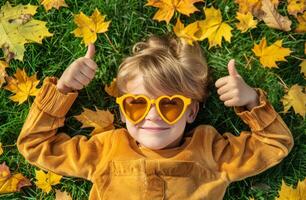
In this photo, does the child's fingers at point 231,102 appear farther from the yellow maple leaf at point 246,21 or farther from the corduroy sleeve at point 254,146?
the yellow maple leaf at point 246,21

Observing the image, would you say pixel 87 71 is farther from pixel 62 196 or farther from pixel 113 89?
pixel 62 196

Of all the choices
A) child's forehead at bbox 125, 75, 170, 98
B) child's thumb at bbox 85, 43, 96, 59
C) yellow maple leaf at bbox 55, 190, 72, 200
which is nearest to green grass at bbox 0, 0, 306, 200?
yellow maple leaf at bbox 55, 190, 72, 200

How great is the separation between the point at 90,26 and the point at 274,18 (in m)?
1.08

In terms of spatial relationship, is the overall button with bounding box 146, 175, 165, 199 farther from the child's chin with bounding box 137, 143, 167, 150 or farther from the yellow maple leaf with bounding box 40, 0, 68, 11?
the yellow maple leaf with bounding box 40, 0, 68, 11

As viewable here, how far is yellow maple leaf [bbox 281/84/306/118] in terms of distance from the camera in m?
3.23

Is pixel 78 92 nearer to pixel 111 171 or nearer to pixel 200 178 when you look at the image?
pixel 111 171

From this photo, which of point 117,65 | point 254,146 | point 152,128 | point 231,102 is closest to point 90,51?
point 117,65

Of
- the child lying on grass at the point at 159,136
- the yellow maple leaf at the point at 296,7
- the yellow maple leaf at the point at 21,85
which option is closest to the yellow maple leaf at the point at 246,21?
the yellow maple leaf at the point at 296,7

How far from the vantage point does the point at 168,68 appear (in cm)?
299

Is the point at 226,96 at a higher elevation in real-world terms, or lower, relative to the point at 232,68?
lower

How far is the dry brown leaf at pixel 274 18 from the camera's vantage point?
3.29 meters

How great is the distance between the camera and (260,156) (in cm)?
309

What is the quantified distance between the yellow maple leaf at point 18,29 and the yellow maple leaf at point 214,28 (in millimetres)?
922

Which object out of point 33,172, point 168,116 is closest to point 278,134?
point 168,116
